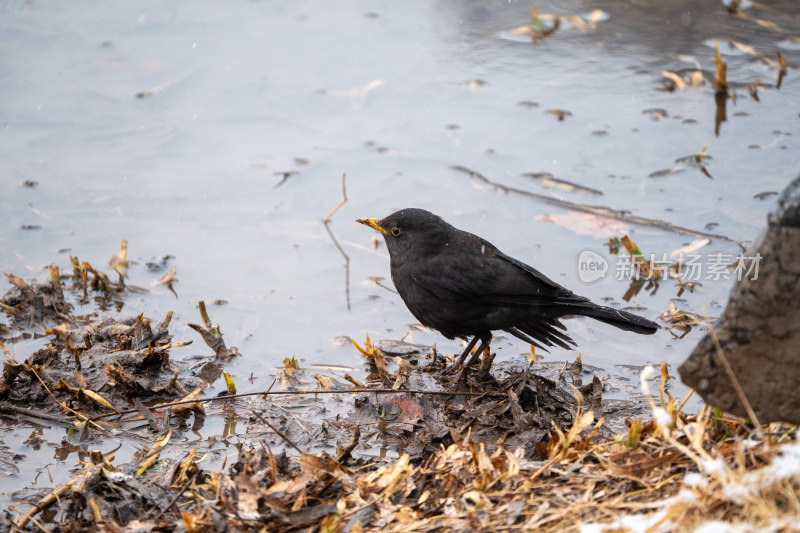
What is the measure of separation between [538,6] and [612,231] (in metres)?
4.33

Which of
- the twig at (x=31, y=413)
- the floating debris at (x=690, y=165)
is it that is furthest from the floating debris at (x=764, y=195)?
the twig at (x=31, y=413)

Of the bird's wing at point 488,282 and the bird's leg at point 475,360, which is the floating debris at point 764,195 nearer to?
the bird's wing at point 488,282

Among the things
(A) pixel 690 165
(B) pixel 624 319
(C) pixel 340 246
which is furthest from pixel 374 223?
(A) pixel 690 165

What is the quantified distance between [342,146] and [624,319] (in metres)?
3.72

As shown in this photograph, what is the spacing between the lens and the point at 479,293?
4613mm

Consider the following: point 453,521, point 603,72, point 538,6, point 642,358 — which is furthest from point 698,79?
point 453,521

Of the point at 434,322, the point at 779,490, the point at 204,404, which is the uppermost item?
the point at 779,490

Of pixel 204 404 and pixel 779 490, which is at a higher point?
pixel 779 490

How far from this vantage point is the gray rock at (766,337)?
273 centimetres

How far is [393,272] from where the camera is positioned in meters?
5.02

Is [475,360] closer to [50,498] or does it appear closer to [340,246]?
[340,246]

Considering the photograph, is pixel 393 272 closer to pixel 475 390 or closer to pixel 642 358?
pixel 475 390

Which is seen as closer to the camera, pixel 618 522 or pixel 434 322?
pixel 618 522

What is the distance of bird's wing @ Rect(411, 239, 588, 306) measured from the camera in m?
4.56
